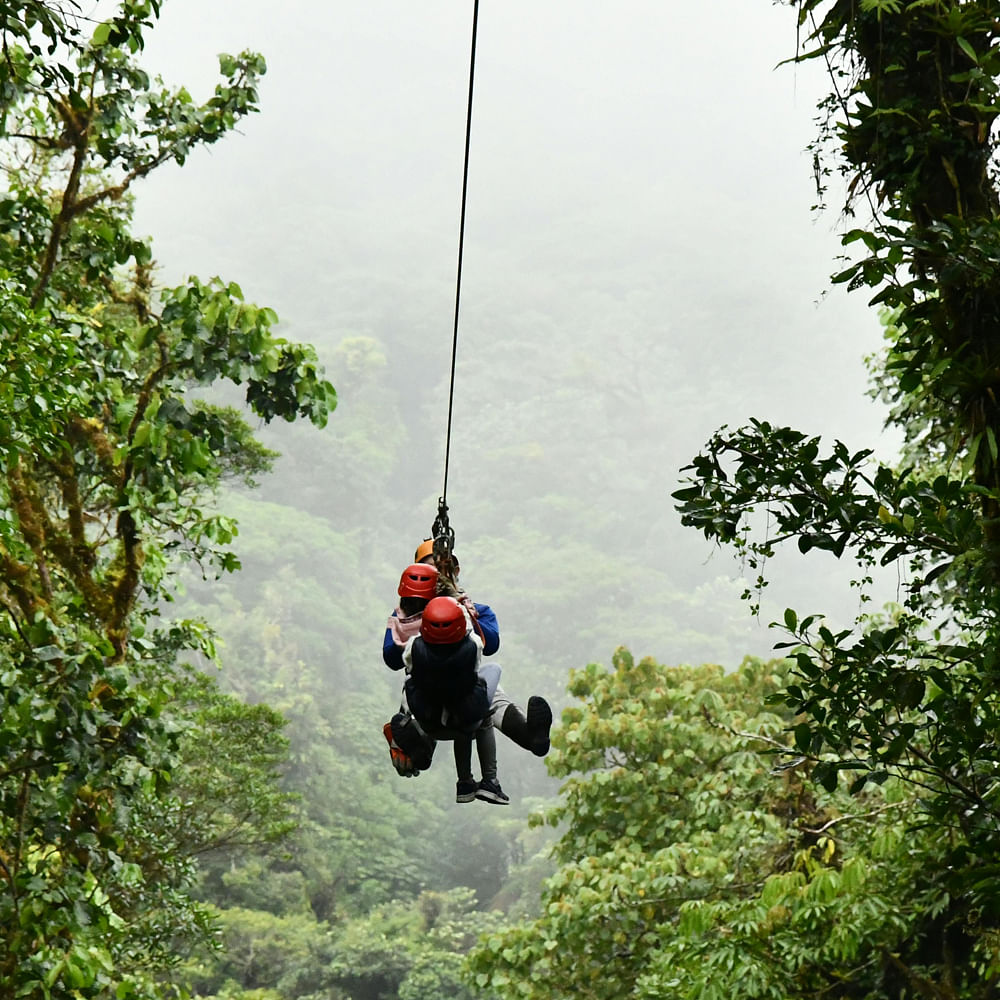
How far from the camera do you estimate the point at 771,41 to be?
105 metres

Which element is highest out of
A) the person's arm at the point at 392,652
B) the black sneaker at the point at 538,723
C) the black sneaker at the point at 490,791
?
the person's arm at the point at 392,652

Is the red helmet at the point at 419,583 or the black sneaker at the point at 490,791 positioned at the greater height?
the red helmet at the point at 419,583

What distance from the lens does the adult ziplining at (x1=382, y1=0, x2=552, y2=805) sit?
2.81 meters

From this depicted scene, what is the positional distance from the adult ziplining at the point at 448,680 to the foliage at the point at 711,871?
94cm

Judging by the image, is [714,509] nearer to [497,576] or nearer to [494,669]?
[494,669]

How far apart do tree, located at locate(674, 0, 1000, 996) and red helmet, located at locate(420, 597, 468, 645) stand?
701mm

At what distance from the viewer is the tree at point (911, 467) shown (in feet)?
6.62

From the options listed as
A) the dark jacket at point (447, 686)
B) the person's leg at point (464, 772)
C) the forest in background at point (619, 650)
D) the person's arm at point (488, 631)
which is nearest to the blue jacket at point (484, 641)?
the person's arm at point (488, 631)

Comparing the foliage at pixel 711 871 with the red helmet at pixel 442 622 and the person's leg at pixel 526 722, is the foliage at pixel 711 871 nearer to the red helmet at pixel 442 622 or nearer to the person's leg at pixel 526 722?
the person's leg at pixel 526 722

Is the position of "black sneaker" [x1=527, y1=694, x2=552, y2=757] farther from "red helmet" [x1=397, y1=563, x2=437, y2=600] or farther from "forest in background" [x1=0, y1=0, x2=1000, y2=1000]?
"forest in background" [x1=0, y1=0, x2=1000, y2=1000]

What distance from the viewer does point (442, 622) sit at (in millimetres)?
2717

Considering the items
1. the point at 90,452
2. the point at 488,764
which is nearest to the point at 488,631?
the point at 488,764

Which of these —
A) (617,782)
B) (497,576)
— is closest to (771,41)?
(497,576)

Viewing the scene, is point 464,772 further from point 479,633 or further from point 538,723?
point 479,633
